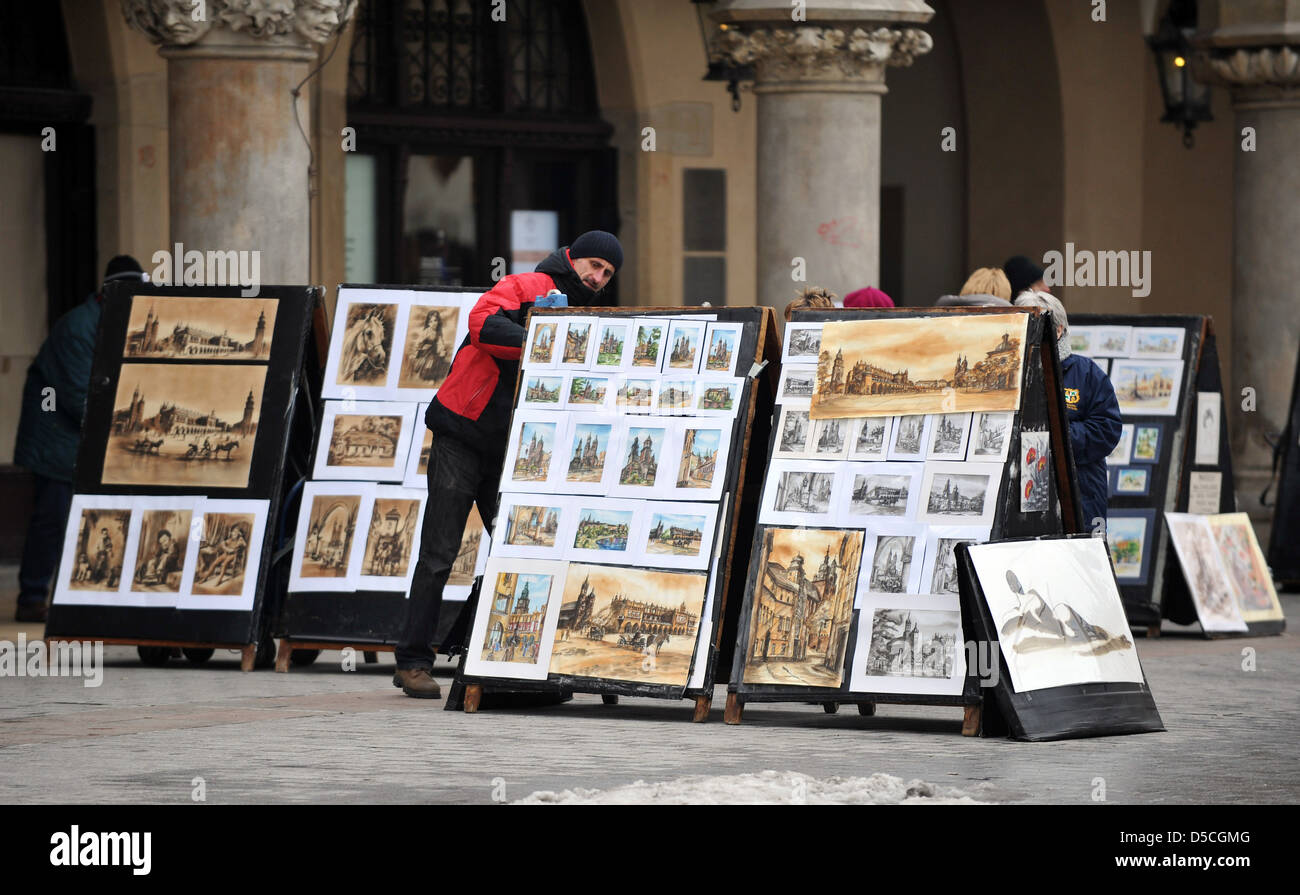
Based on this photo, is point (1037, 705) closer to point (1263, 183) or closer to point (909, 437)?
point (909, 437)

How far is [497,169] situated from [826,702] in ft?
31.7

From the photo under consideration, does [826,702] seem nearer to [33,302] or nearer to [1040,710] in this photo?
→ [1040,710]

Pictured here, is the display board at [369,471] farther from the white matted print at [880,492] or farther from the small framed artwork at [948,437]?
the small framed artwork at [948,437]

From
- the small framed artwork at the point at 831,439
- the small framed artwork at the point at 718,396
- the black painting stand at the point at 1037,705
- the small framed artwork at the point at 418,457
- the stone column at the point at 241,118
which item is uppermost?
the stone column at the point at 241,118

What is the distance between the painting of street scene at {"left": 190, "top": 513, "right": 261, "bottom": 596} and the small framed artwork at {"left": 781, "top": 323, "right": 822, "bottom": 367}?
2.76 m

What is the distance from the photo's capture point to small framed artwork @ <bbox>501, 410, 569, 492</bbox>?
8.48 metres

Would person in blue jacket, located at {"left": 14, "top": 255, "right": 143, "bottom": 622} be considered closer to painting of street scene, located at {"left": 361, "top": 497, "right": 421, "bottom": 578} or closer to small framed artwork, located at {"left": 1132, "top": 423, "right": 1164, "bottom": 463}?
painting of street scene, located at {"left": 361, "top": 497, "right": 421, "bottom": 578}

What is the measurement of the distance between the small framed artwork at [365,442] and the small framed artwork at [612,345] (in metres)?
1.70

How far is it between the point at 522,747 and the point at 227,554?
289 cm

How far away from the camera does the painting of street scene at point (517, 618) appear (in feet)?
27.2

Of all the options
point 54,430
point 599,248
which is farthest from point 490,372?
point 54,430

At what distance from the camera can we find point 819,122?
43.1 feet

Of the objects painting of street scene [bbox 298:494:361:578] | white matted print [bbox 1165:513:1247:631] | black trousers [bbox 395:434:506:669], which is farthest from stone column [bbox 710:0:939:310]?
black trousers [bbox 395:434:506:669]

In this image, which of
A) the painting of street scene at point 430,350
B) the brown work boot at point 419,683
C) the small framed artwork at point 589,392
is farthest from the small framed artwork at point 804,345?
the painting of street scene at point 430,350
